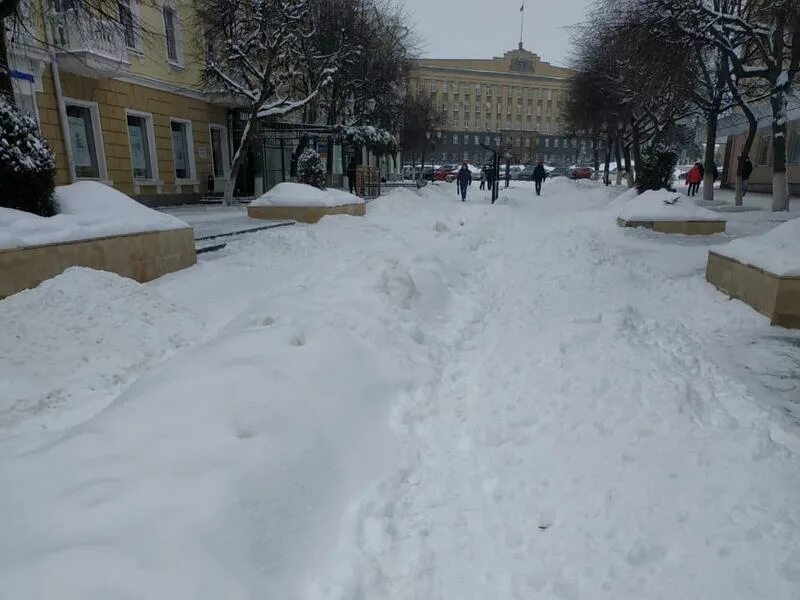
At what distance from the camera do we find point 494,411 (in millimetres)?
3664

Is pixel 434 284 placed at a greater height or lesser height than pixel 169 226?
lesser

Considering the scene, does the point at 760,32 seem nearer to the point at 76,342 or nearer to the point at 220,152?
the point at 76,342

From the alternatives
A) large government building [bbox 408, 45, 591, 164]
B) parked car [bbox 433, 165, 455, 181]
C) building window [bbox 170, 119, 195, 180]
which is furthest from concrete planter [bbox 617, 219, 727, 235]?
large government building [bbox 408, 45, 591, 164]

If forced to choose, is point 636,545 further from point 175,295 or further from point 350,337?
point 175,295

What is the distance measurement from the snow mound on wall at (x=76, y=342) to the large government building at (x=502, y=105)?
9278cm

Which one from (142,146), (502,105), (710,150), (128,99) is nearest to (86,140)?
(128,99)

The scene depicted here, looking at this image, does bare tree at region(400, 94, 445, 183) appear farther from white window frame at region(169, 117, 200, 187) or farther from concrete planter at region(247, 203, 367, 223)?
concrete planter at region(247, 203, 367, 223)

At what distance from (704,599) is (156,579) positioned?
2.05m

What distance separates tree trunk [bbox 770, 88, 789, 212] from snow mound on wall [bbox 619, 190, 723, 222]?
5302 millimetres

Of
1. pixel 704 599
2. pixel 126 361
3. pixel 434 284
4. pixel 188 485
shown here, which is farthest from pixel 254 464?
pixel 434 284

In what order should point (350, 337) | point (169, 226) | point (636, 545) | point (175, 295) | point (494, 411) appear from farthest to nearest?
1. point (169, 226)
2. point (175, 295)
3. point (350, 337)
4. point (494, 411)
5. point (636, 545)

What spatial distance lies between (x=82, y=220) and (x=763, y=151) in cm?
3566

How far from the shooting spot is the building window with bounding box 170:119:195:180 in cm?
2055

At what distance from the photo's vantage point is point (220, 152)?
2350cm
